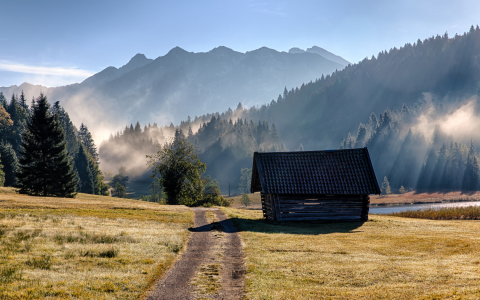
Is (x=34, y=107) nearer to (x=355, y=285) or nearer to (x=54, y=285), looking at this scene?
(x=54, y=285)

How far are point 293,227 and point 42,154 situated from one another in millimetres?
49607

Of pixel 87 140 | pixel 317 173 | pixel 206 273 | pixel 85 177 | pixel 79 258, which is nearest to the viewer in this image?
pixel 206 273

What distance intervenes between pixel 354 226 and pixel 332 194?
147 inches

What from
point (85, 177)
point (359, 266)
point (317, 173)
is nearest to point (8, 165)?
point (85, 177)

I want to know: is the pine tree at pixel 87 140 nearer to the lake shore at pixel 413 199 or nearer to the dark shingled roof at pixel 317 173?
the lake shore at pixel 413 199

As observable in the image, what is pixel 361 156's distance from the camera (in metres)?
34.1

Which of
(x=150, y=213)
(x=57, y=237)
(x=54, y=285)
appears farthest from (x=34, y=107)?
(x=54, y=285)

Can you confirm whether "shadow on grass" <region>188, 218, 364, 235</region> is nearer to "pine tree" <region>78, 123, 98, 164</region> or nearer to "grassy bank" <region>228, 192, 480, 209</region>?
"grassy bank" <region>228, 192, 480, 209</region>

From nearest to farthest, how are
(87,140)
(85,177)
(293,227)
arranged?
1. (293,227)
2. (85,177)
3. (87,140)

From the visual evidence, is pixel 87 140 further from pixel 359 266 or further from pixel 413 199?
pixel 359 266

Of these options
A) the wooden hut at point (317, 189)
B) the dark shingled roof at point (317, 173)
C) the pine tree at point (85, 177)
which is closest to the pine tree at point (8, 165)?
the pine tree at point (85, 177)

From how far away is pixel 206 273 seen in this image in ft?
42.7

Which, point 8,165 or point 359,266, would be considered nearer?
point 359,266

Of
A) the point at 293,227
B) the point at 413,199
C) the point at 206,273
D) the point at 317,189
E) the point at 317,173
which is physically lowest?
the point at 413,199
